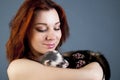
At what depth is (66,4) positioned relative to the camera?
243 centimetres

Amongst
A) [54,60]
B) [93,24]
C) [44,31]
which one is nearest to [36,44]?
[44,31]

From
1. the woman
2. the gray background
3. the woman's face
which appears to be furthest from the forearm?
the gray background

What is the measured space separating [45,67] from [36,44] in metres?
0.18

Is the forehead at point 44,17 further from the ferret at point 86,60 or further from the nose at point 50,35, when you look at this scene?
the ferret at point 86,60

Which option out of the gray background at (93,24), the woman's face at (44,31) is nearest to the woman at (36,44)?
the woman's face at (44,31)

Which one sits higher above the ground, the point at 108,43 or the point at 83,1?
the point at 83,1

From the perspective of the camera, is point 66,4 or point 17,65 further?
point 66,4

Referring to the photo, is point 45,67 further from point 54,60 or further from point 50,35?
point 50,35

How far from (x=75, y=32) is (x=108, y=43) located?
31 centimetres

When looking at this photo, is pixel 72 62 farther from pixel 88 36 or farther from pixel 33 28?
pixel 88 36

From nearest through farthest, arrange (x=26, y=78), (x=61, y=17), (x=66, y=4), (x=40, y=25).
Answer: (x=26, y=78) → (x=40, y=25) → (x=61, y=17) → (x=66, y=4)

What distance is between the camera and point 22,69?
89 cm

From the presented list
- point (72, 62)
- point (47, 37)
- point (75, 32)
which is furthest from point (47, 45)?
point (75, 32)

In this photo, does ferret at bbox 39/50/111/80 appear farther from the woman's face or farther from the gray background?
the gray background
